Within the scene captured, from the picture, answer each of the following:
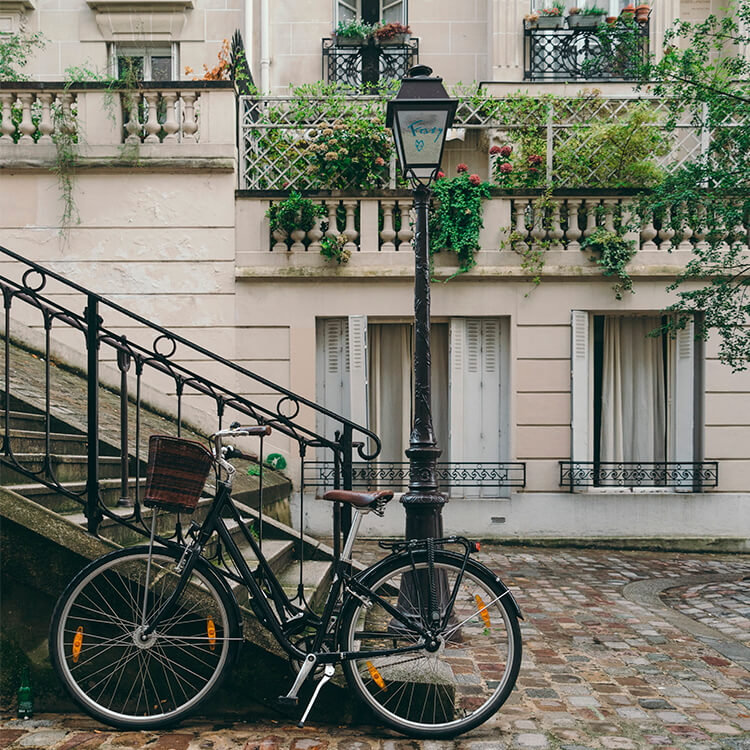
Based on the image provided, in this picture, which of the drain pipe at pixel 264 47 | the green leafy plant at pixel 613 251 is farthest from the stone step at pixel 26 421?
the drain pipe at pixel 264 47

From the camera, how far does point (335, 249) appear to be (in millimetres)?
9680

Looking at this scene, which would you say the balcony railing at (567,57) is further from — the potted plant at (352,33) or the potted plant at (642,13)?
the potted plant at (352,33)

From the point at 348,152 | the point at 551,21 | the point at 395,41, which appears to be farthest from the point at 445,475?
the point at 551,21

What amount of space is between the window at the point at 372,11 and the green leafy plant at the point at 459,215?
4443mm

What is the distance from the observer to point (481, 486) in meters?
9.92

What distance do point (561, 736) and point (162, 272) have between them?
7447 millimetres

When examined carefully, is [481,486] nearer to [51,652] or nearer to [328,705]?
[328,705]

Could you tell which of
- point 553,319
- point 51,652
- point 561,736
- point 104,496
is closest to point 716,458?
point 553,319

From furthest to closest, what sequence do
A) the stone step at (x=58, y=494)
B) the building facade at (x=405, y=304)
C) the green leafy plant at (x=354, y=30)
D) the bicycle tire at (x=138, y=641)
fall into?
the green leafy plant at (x=354, y=30), the building facade at (x=405, y=304), the stone step at (x=58, y=494), the bicycle tire at (x=138, y=641)

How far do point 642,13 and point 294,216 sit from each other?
655 centimetres

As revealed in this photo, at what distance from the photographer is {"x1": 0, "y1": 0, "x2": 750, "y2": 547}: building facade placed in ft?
31.5

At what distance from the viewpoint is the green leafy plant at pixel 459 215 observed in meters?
9.72

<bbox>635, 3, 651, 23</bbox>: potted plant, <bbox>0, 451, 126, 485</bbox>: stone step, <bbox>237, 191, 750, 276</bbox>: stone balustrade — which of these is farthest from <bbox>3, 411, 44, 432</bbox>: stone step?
<bbox>635, 3, 651, 23</bbox>: potted plant

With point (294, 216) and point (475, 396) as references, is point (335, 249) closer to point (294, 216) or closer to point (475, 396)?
point (294, 216)
